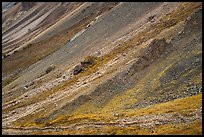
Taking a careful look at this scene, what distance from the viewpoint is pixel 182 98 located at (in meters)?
48.5

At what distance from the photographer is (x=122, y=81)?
201 feet

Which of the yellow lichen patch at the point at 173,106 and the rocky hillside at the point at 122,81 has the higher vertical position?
the rocky hillside at the point at 122,81

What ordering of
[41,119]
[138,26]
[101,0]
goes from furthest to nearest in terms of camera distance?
[101,0], [138,26], [41,119]

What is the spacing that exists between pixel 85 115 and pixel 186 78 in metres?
16.8

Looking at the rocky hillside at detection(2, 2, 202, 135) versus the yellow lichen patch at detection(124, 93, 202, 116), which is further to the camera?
the rocky hillside at detection(2, 2, 202, 135)

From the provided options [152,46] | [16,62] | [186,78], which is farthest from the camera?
[16,62]

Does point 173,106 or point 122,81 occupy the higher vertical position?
point 122,81

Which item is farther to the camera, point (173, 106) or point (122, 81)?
point (122, 81)

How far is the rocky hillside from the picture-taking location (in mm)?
46656

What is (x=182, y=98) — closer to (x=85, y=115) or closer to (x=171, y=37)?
(x=85, y=115)

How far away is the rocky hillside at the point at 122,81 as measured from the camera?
46.7 meters

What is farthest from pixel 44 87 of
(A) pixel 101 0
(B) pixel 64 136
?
(A) pixel 101 0

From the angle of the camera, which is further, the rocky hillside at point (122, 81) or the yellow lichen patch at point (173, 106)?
the rocky hillside at point (122, 81)

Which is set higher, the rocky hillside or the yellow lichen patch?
the rocky hillside
